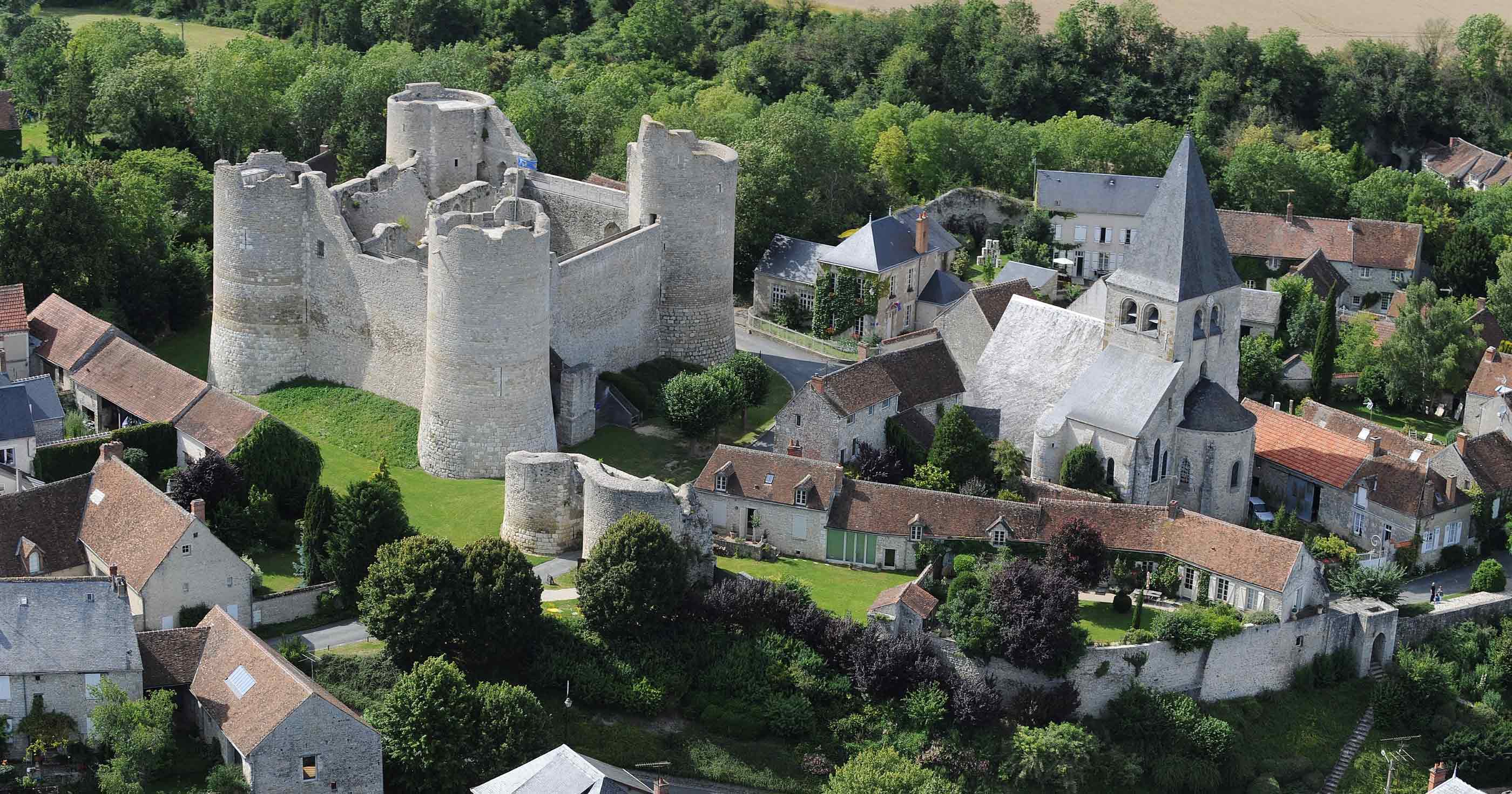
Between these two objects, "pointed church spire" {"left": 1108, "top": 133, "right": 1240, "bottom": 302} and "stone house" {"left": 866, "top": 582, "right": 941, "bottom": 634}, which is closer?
"stone house" {"left": 866, "top": 582, "right": 941, "bottom": 634}

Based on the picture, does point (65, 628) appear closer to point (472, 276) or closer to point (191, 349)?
point (472, 276)

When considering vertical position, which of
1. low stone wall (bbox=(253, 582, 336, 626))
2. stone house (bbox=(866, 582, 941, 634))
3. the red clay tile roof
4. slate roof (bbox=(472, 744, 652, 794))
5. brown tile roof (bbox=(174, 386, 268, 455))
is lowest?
slate roof (bbox=(472, 744, 652, 794))

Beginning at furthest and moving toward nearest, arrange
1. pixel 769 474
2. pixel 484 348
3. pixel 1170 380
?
pixel 1170 380 → pixel 484 348 → pixel 769 474

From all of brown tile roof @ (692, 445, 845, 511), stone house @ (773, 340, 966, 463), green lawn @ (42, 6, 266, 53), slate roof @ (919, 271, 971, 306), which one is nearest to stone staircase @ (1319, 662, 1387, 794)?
brown tile roof @ (692, 445, 845, 511)

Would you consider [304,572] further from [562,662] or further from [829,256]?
[829,256]

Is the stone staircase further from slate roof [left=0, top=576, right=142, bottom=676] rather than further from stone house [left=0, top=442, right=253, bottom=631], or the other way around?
slate roof [left=0, top=576, right=142, bottom=676]

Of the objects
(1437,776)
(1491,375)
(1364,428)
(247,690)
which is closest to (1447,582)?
(1364,428)
